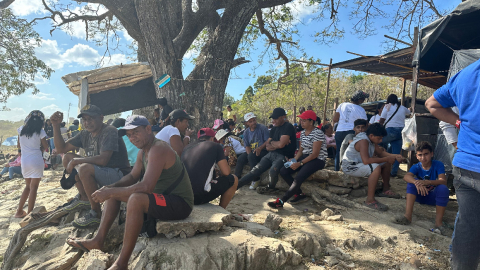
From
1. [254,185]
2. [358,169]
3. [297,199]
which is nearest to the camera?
[358,169]

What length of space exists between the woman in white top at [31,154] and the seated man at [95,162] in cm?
101

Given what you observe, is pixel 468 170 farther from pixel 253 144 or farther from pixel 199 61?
pixel 199 61

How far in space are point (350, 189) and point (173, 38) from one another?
5224mm

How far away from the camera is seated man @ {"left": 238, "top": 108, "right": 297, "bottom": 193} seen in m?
5.21

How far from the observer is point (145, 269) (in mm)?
2332

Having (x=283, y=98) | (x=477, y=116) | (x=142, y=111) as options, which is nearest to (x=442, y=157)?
(x=477, y=116)

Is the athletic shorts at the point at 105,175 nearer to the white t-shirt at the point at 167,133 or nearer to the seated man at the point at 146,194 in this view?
the white t-shirt at the point at 167,133

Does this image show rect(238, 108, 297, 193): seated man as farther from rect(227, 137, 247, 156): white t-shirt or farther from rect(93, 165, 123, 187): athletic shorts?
rect(93, 165, 123, 187): athletic shorts

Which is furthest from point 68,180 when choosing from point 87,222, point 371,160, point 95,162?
point 371,160

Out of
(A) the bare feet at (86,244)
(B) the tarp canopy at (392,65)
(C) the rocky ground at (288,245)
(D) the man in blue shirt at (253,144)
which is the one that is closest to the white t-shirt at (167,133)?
(C) the rocky ground at (288,245)

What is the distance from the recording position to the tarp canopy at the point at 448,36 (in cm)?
418

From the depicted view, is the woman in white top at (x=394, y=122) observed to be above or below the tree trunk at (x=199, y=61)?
below

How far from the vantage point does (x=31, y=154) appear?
16.3ft

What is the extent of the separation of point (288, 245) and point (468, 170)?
1711mm
